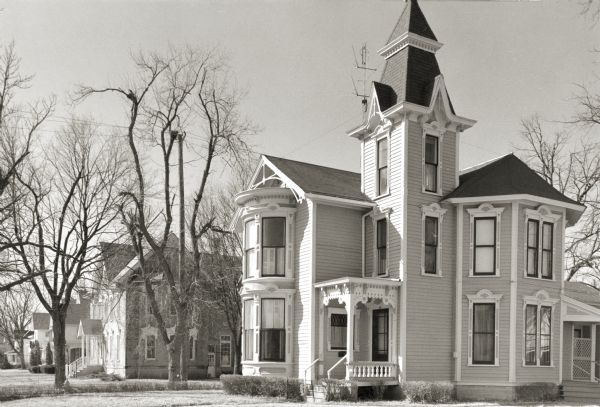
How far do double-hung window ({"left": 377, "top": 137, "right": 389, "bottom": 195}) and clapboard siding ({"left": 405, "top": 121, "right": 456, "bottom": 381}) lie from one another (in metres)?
1.32

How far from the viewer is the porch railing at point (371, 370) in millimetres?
21844

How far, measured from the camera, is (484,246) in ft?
76.8

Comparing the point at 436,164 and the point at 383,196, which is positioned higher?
the point at 436,164

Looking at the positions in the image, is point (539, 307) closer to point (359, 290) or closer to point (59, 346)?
point (359, 290)

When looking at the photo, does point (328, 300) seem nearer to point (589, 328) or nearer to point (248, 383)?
point (248, 383)

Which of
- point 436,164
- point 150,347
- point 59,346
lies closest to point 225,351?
point 150,347

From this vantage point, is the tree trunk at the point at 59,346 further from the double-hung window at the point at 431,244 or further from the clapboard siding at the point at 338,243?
the double-hung window at the point at 431,244

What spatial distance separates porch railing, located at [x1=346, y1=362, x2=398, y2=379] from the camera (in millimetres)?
21844

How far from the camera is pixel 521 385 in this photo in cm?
2227

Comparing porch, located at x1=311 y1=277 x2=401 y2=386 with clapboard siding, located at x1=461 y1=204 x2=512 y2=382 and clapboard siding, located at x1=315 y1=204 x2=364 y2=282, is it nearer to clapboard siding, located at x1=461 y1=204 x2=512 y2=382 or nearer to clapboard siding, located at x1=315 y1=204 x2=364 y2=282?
clapboard siding, located at x1=315 y1=204 x2=364 y2=282

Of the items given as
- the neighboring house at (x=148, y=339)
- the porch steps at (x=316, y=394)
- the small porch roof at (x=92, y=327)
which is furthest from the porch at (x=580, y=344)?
the small porch roof at (x=92, y=327)

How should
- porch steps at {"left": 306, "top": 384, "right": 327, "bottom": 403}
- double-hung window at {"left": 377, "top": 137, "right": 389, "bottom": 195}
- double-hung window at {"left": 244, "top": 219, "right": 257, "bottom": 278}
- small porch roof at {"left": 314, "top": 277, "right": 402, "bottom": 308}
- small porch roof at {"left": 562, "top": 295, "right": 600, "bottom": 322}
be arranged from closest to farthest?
porch steps at {"left": 306, "top": 384, "right": 327, "bottom": 403}, small porch roof at {"left": 314, "top": 277, "right": 402, "bottom": 308}, small porch roof at {"left": 562, "top": 295, "right": 600, "bottom": 322}, double-hung window at {"left": 377, "top": 137, "right": 389, "bottom": 195}, double-hung window at {"left": 244, "top": 219, "right": 257, "bottom": 278}

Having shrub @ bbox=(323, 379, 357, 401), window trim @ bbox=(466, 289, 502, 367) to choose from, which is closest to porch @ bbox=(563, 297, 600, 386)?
window trim @ bbox=(466, 289, 502, 367)

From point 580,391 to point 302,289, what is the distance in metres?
10.3
